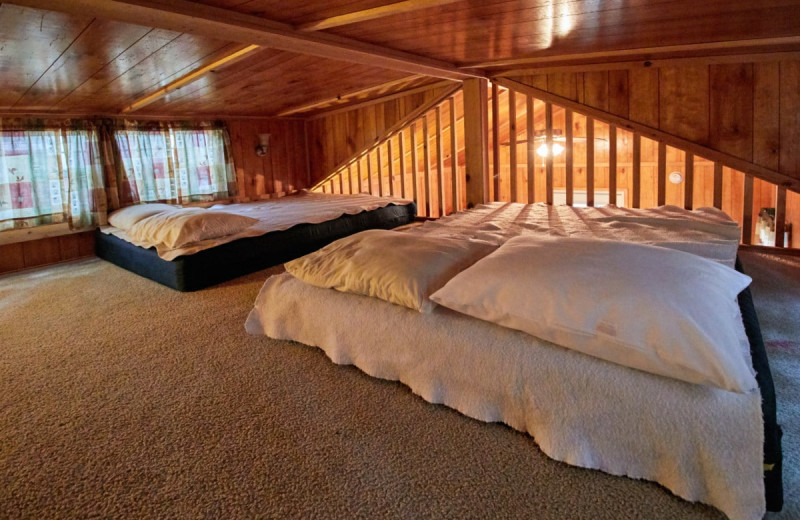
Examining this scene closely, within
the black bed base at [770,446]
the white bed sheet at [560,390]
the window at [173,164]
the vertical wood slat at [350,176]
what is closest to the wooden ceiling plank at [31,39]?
the white bed sheet at [560,390]

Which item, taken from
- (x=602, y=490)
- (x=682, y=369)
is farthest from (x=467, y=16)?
(x=602, y=490)

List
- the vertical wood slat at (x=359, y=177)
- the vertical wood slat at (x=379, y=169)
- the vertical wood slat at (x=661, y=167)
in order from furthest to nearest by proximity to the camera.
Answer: the vertical wood slat at (x=359, y=177) < the vertical wood slat at (x=379, y=169) < the vertical wood slat at (x=661, y=167)

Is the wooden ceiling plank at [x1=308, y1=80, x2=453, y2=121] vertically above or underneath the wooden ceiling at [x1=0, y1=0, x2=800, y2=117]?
above

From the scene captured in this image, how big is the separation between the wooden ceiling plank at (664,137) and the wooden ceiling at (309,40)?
0.71 feet

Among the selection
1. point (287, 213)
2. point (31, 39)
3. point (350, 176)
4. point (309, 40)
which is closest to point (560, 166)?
point (350, 176)

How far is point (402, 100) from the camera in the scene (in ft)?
16.8

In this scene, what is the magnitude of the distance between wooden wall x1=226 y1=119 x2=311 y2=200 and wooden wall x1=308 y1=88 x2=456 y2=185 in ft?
0.51

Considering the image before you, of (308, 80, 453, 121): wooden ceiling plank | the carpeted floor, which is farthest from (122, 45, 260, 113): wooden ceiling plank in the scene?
(308, 80, 453, 121): wooden ceiling plank

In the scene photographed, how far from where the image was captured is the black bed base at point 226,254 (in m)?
3.04

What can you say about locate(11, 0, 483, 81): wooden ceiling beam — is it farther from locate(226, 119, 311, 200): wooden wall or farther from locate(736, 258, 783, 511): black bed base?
locate(226, 119, 311, 200): wooden wall

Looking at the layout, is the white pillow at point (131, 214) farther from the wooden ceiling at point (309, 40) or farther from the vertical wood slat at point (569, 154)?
the vertical wood slat at point (569, 154)

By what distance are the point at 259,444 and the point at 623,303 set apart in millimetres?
1037

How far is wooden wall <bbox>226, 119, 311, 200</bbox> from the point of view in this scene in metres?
5.41

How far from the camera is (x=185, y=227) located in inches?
123
